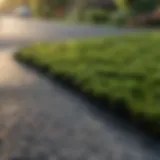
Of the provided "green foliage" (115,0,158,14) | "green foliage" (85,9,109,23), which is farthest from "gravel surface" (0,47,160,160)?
"green foliage" (85,9,109,23)

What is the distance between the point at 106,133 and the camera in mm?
2354

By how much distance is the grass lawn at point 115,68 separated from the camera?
2.66m

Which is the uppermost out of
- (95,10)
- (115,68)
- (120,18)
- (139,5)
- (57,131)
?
(57,131)

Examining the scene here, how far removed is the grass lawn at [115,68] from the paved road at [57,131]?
0.14 metres

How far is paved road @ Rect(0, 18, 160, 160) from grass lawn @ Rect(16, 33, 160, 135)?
0.14 metres

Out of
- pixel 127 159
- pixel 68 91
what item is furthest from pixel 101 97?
pixel 127 159

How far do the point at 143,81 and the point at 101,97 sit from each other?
473 millimetres

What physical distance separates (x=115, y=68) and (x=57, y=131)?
1.37 metres

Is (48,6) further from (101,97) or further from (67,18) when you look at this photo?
(101,97)

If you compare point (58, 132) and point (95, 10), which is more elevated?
point (58, 132)

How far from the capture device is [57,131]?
7.72 ft

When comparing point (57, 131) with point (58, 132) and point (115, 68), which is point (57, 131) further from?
point (115, 68)

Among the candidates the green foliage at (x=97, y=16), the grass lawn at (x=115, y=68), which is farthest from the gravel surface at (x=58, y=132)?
the green foliage at (x=97, y=16)

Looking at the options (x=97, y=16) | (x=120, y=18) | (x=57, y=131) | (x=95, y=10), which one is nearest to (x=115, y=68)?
(x=57, y=131)
